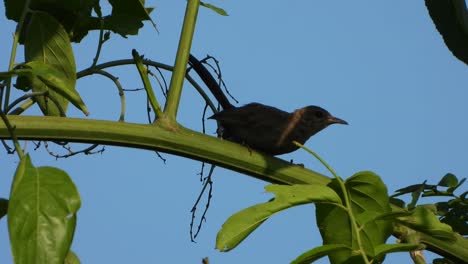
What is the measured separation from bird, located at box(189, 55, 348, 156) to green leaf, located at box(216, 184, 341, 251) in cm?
380

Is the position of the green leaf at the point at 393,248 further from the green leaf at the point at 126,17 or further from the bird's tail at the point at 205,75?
the bird's tail at the point at 205,75

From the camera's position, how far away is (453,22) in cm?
182

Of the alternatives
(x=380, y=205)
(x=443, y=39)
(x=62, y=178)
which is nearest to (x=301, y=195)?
(x=380, y=205)

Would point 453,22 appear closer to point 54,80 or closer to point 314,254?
point 314,254

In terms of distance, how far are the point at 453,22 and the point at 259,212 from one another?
0.73 m

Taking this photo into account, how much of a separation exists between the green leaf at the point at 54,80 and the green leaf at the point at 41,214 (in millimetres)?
229

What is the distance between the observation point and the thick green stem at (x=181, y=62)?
6.91 feet

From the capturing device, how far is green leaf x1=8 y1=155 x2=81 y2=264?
127 cm

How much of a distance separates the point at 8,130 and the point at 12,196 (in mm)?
345

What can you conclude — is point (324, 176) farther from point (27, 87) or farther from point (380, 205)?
point (27, 87)

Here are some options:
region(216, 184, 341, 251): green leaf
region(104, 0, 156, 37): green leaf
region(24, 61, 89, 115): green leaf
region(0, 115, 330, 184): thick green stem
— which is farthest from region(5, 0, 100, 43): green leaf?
region(216, 184, 341, 251): green leaf

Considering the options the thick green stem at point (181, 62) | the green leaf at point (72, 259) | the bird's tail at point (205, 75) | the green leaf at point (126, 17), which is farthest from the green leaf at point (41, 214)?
the bird's tail at point (205, 75)

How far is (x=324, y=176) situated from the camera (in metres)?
2.04

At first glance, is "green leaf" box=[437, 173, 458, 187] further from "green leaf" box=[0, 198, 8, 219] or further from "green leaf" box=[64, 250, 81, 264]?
"green leaf" box=[0, 198, 8, 219]
